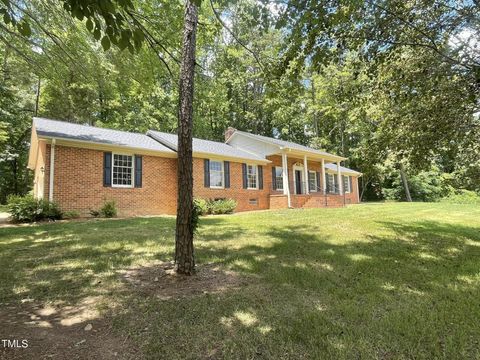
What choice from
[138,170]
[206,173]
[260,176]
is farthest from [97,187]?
[260,176]

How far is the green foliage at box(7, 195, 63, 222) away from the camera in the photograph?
9719mm

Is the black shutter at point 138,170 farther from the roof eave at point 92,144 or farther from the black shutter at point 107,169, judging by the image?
the black shutter at point 107,169

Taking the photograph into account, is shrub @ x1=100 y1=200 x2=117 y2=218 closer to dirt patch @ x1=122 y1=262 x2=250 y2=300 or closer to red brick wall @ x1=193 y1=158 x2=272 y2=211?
red brick wall @ x1=193 y1=158 x2=272 y2=211

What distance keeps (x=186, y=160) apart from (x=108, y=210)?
28.0 ft

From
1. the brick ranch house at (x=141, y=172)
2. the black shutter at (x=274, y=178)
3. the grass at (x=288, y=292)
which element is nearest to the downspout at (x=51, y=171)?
the brick ranch house at (x=141, y=172)

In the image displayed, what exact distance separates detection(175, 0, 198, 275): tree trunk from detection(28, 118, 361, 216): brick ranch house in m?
8.79

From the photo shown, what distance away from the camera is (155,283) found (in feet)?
13.2

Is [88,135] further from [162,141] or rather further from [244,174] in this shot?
[244,174]

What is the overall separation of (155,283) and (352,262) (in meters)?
3.27

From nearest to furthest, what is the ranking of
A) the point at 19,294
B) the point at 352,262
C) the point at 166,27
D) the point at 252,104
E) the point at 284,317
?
the point at 284,317 < the point at 19,294 < the point at 352,262 < the point at 166,27 < the point at 252,104

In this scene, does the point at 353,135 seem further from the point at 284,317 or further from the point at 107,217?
A: the point at 284,317

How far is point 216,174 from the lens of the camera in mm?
16469

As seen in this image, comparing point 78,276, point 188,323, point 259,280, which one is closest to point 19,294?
point 78,276

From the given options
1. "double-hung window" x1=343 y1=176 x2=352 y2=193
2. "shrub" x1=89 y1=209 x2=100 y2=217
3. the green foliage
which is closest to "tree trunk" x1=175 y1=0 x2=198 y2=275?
the green foliage
